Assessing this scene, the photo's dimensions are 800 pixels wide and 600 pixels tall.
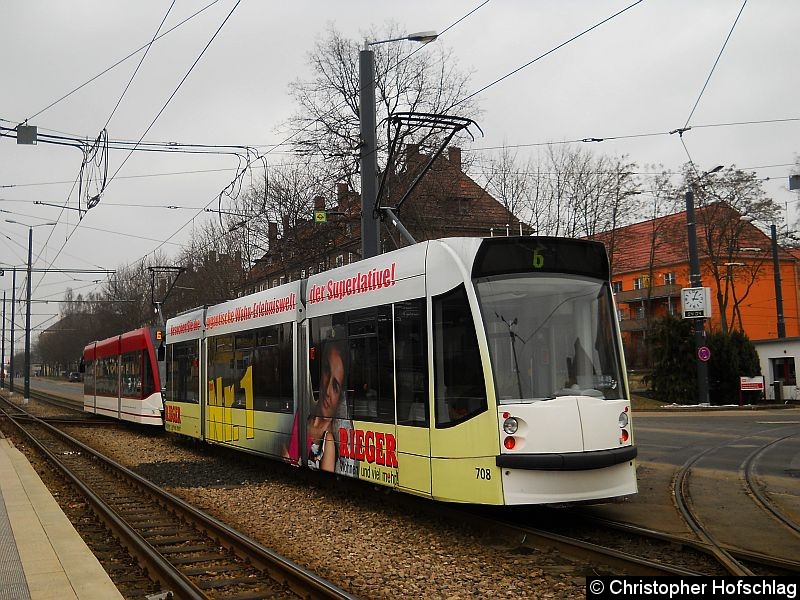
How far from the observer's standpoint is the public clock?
29.9 metres

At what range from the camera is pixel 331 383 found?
1160 cm

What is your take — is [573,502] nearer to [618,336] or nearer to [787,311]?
[618,336]

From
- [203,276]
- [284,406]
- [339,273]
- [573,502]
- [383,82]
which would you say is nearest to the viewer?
[573,502]

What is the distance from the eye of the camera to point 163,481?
14.8 m

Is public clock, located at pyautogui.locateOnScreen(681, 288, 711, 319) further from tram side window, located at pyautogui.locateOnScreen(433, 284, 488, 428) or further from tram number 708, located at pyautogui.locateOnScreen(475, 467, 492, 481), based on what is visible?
tram number 708, located at pyautogui.locateOnScreen(475, 467, 492, 481)

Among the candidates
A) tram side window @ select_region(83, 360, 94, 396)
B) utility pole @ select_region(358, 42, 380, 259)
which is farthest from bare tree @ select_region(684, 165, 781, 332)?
tram side window @ select_region(83, 360, 94, 396)

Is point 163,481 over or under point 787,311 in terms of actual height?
under

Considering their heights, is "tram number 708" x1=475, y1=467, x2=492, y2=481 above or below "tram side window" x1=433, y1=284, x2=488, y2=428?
below

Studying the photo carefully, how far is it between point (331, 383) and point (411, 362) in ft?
8.03

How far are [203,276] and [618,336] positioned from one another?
123 ft

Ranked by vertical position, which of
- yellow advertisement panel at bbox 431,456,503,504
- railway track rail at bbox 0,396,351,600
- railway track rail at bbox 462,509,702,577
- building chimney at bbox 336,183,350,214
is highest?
building chimney at bbox 336,183,350,214

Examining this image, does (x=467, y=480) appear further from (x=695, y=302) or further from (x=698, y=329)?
(x=698, y=329)

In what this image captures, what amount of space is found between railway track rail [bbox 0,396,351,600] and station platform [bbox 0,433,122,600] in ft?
1.74

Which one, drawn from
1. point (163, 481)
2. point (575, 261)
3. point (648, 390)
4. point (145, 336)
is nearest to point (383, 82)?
point (145, 336)
